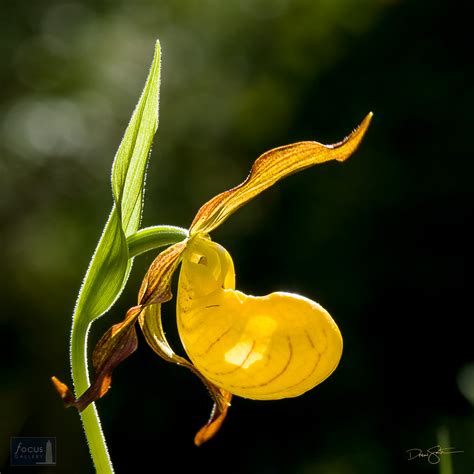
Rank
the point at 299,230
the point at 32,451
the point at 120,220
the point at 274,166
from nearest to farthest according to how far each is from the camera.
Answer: the point at 120,220 < the point at 274,166 < the point at 32,451 < the point at 299,230

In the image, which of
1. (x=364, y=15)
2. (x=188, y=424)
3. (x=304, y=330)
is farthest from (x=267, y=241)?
(x=304, y=330)

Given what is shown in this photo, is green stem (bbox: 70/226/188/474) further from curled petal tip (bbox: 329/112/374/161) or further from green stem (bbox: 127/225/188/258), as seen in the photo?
curled petal tip (bbox: 329/112/374/161)

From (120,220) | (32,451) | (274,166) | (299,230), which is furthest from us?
(299,230)

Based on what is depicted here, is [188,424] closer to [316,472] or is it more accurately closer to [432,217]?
[316,472]

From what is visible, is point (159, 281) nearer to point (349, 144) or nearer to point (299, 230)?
point (349, 144)

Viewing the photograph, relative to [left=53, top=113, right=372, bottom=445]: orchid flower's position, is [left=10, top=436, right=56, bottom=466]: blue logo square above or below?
below
